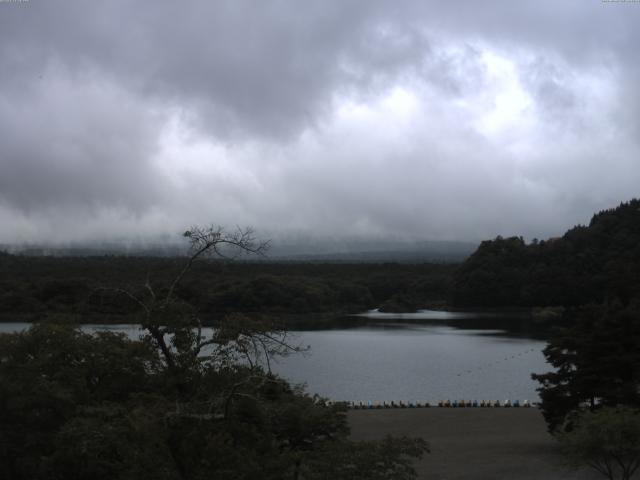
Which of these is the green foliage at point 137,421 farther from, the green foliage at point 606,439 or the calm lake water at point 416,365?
the calm lake water at point 416,365

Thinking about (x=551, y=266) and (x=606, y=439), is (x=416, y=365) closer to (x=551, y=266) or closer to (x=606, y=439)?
(x=606, y=439)

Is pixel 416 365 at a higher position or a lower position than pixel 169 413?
lower

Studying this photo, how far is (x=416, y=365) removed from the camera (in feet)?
157

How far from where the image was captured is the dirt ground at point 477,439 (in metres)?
20.0

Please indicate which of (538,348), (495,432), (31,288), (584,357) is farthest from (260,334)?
(31,288)

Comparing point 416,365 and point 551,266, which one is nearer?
point 416,365

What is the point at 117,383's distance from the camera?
13.1 metres

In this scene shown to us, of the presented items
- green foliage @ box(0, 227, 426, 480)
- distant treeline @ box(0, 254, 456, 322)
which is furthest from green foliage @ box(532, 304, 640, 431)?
distant treeline @ box(0, 254, 456, 322)

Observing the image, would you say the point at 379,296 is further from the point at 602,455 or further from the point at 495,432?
the point at 602,455

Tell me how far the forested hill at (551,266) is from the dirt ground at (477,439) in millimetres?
63381

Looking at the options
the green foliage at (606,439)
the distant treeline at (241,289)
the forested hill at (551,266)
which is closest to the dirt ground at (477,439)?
the green foliage at (606,439)

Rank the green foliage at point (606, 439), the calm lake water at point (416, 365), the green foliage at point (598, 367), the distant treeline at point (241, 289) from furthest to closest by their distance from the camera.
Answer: the distant treeline at point (241, 289)
the calm lake water at point (416, 365)
the green foliage at point (598, 367)
the green foliage at point (606, 439)

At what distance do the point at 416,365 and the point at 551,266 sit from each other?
186ft

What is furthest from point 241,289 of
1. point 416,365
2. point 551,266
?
point 551,266
